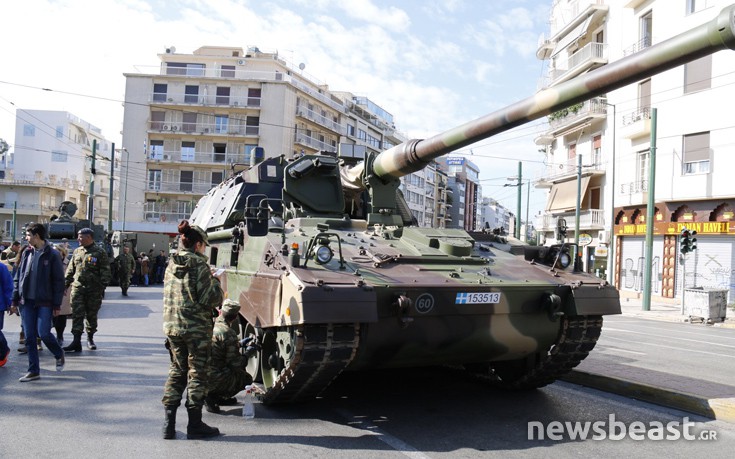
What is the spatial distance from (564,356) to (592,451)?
1322mm

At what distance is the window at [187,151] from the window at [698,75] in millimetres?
35148

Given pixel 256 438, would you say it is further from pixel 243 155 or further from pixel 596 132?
pixel 243 155

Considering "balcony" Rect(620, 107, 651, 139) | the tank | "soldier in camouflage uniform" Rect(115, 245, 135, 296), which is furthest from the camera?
"balcony" Rect(620, 107, 651, 139)

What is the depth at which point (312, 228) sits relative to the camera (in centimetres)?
698

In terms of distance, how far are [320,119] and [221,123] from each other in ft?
26.9

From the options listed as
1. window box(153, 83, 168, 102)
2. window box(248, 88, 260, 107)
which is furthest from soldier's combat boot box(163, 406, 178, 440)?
window box(153, 83, 168, 102)

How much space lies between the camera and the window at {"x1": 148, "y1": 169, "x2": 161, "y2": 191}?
48.8m

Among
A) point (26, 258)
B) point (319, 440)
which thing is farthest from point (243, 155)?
point (319, 440)

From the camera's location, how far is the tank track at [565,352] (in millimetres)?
6285

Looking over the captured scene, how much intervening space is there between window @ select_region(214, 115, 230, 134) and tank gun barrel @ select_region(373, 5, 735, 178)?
4297 cm

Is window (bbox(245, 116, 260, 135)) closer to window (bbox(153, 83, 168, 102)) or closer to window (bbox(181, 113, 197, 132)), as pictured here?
window (bbox(181, 113, 197, 132))

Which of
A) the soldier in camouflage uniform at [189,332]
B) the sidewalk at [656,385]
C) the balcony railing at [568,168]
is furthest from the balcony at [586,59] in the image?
the soldier in camouflage uniform at [189,332]

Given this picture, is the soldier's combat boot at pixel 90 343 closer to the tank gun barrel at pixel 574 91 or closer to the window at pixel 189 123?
the tank gun barrel at pixel 574 91

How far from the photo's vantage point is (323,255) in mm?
5617
